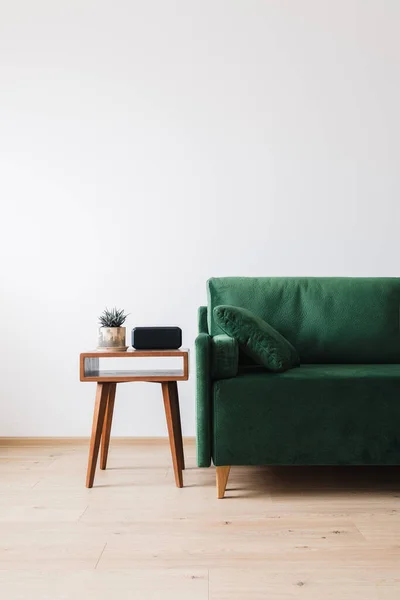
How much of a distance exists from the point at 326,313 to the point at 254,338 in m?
0.65

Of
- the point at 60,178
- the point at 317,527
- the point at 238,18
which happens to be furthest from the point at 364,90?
the point at 317,527

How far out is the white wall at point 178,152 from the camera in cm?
330

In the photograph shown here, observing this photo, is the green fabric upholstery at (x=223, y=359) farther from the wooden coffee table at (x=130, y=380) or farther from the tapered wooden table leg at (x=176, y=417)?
the tapered wooden table leg at (x=176, y=417)

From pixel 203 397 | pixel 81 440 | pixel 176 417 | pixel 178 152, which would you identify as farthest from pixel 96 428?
pixel 178 152

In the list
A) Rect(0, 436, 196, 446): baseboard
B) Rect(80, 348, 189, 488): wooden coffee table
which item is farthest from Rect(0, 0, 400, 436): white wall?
Rect(80, 348, 189, 488): wooden coffee table

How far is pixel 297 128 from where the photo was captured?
3312 millimetres

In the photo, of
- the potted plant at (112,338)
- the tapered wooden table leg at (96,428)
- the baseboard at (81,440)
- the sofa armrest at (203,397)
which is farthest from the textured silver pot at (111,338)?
the baseboard at (81,440)

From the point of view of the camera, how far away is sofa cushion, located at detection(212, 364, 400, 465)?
230 centimetres

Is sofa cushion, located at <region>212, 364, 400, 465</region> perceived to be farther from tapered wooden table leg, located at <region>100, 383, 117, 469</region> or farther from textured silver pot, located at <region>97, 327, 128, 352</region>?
tapered wooden table leg, located at <region>100, 383, 117, 469</region>

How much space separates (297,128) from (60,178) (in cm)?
135

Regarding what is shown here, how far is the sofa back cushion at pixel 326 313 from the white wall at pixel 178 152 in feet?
1.33

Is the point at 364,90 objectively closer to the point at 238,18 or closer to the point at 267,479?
the point at 238,18

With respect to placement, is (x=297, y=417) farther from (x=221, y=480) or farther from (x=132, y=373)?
(x=132, y=373)

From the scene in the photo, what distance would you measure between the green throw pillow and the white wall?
93cm
